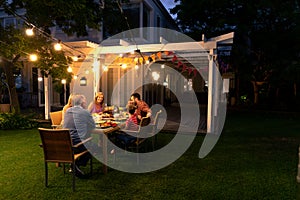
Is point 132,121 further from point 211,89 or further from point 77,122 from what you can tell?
point 211,89

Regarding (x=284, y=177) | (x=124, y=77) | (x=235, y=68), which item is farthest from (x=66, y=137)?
(x=235, y=68)

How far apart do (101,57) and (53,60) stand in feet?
5.30

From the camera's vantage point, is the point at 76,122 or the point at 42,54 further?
the point at 42,54

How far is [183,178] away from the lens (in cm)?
371

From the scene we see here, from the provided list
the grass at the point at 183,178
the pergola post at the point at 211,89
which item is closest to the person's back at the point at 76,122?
the grass at the point at 183,178

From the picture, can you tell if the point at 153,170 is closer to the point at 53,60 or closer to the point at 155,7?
the point at 53,60

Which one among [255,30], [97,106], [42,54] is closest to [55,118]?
[97,106]

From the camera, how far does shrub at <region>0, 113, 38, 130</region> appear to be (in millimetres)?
7168

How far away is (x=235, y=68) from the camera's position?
13.2 m

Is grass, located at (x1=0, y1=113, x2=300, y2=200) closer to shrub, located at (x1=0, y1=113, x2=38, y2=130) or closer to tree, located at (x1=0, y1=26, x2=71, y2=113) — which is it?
shrub, located at (x1=0, y1=113, x2=38, y2=130)

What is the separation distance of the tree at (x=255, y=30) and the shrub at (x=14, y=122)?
29.6ft

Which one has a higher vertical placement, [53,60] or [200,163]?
[53,60]

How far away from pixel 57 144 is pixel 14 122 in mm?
5092

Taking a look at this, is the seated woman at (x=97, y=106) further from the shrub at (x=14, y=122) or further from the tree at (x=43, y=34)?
the shrub at (x=14, y=122)
